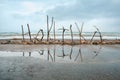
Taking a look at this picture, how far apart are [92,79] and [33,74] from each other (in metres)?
3.54

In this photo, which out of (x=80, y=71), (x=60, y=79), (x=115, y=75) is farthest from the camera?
(x=80, y=71)

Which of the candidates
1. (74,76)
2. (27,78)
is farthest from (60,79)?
(27,78)

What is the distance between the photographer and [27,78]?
38.5ft

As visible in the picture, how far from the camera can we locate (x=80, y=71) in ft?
44.8

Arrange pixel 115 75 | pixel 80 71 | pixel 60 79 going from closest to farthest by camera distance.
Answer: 1. pixel 60 79
2. pixel 115 75
3. pixel 80 71

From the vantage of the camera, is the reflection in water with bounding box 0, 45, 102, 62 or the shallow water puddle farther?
the reflection in water with bounding box 0, 45, 102, 62

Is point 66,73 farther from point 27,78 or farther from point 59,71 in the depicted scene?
point 27,78

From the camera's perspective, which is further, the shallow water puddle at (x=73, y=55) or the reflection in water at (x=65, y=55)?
the reflection in water at (x=65, y=55)

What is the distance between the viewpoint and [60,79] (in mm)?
11578

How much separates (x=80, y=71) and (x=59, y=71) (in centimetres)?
134

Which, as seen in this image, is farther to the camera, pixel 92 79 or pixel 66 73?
pixel 66 73

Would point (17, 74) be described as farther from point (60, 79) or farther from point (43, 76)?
point (60, 79)

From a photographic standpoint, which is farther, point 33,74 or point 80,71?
point 80,71

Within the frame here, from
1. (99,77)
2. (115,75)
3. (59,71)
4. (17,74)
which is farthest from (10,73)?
(115,75)
